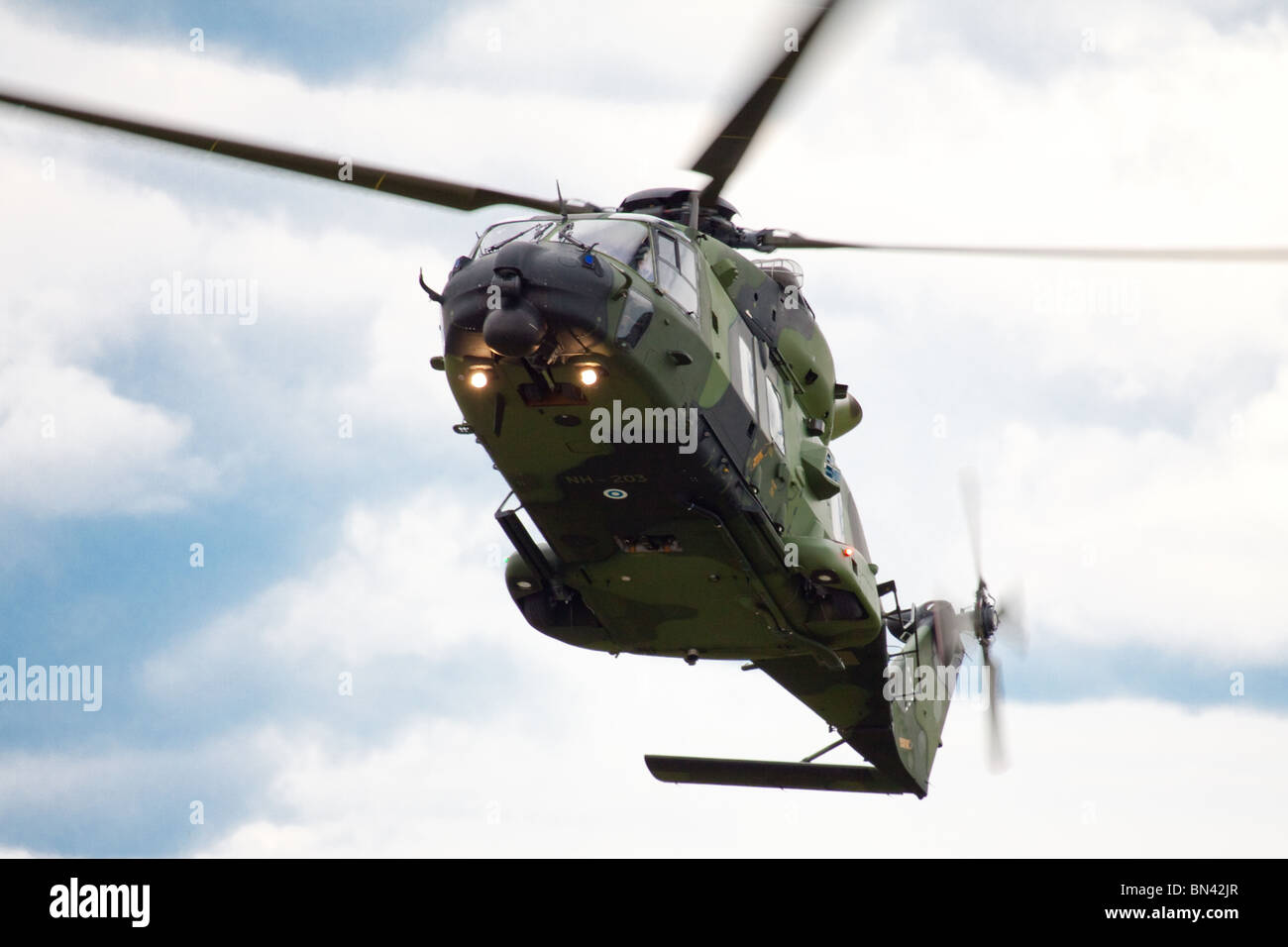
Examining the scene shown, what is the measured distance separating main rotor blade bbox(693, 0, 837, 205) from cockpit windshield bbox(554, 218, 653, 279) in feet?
4.29

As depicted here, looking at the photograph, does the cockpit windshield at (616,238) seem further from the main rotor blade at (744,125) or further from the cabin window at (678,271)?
the main rotor blade at (744,125)

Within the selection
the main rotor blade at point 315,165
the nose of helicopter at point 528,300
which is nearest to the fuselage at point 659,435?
the nose of helicopter at point 528,300

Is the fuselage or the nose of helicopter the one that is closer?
the nose of helicopter

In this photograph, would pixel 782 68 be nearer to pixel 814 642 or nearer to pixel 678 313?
pixel 678 313

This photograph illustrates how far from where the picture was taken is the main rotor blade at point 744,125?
582 inches

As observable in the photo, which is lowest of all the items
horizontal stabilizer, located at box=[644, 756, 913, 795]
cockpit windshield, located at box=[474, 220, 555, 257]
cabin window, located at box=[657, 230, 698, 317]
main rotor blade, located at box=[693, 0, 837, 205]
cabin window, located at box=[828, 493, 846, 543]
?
horizontal stabilizer, located at box=[644, 756, 913, 795]

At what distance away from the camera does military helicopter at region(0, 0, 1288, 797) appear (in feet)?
51.4

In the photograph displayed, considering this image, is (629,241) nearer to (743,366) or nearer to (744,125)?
(744,125)

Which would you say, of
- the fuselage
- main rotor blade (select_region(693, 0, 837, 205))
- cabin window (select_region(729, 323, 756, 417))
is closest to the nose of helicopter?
the fuselage

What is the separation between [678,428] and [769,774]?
708cm

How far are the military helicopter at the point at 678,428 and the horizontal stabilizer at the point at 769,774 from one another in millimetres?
30

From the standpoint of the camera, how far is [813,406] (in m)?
20.0

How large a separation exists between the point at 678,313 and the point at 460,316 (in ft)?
7.81

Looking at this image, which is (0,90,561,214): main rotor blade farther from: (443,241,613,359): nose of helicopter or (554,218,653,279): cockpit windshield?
(443,241,613,359): nose of helicopter
